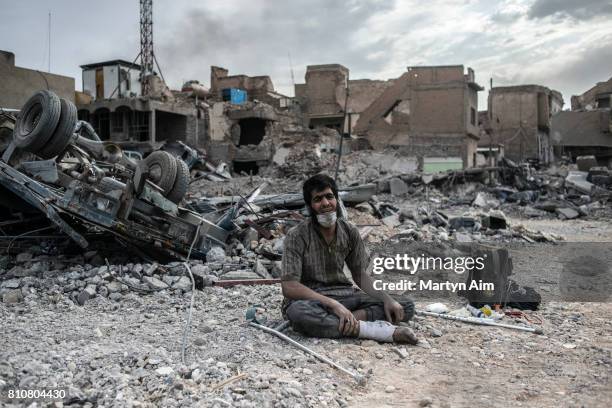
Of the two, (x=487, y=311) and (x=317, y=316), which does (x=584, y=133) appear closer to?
(x=487, y=311)

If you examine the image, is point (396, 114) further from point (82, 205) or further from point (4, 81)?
point (82, 205)

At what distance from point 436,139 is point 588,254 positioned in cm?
2008

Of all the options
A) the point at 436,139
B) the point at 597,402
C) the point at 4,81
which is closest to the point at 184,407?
the point at 597,402

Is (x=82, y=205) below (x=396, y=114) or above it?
below

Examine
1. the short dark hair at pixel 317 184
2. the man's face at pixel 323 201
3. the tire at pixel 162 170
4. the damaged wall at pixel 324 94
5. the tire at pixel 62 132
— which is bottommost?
the man's face at pixel 323 201

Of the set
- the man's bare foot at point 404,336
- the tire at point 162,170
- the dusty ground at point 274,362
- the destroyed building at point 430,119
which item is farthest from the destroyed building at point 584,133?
the man's bare foot at point 404,336

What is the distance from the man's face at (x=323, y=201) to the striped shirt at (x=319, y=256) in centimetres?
18

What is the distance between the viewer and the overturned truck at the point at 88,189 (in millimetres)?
6543

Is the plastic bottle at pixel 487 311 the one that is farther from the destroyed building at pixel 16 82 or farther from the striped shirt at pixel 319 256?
the destroyed building at pixel 16 82

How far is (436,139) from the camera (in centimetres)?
2930

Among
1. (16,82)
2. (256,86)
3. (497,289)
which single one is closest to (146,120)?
(16,82)

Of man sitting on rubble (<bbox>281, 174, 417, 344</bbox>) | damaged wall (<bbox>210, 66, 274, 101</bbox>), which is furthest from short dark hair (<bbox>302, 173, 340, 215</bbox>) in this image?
damaged wall (<bbox>210, 66, 274, 101</bbox>)

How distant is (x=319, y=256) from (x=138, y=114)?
22.8 meters

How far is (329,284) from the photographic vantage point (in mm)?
4238
